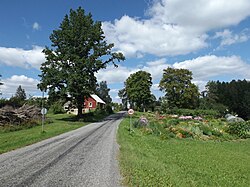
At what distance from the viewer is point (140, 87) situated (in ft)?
256

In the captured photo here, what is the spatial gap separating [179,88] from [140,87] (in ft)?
40.7

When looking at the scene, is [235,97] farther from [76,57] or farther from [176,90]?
[76,57]

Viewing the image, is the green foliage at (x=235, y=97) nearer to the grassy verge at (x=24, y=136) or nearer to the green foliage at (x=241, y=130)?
the green foliage at (x=241, y=130)

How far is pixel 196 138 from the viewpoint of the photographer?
20891 mm

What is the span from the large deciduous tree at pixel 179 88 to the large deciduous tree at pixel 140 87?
21.3 feet

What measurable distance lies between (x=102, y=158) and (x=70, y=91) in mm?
29425

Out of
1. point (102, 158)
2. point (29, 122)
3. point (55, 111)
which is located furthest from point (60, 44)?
point (102, 158)

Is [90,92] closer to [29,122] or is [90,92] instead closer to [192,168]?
[29,122]

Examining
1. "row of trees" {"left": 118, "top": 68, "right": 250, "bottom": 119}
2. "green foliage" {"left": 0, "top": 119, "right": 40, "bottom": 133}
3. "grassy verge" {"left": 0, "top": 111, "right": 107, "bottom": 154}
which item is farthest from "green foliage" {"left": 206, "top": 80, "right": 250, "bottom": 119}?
"grassy verge" {"left": 0, "top": 111, "right": 107, "bottom": 154}

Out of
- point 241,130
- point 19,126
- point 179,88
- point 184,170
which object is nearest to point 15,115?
point 19,126

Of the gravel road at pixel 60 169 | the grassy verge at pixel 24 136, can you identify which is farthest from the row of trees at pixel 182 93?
the gravel road at pixel 60 169

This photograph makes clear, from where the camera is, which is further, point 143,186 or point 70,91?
point 70,91

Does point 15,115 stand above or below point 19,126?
above

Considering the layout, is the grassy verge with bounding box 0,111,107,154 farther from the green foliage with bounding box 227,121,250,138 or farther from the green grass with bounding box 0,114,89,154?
the green foliage with bounding box 227,121,250,138
